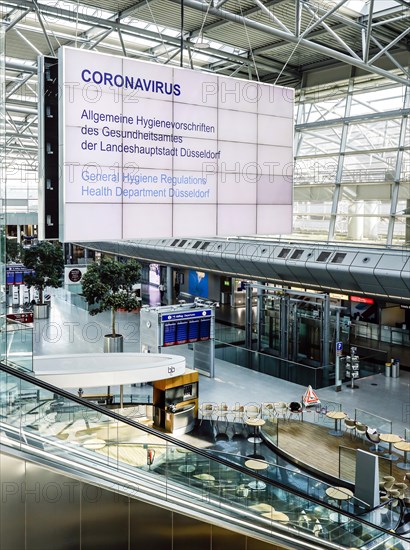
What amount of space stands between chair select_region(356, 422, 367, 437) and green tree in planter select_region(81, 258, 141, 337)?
1237 cm

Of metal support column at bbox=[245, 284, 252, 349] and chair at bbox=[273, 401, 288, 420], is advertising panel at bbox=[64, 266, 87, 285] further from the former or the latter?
chair at bbox=[273, 401, 288, 420]

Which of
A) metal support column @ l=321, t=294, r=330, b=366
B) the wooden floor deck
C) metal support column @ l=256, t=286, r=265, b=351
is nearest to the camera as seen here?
the wooden floor deck

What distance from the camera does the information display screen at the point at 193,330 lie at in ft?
76.9

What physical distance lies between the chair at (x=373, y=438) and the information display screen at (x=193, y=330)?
8595 millimetres

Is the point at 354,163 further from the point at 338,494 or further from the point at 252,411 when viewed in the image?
the point at 338,494

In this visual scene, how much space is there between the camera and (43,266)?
35.6 meters

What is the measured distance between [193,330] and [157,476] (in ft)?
50.7

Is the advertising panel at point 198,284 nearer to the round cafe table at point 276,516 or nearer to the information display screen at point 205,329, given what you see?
the information display screen at point 205,329

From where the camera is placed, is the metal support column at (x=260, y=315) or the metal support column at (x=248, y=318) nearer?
the metal support column at (x=260, y=315)

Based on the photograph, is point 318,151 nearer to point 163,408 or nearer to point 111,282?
point 111,282

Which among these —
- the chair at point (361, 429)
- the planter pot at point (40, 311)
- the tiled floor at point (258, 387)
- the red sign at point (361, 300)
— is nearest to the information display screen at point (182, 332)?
the tiled floor at point (258, 387)

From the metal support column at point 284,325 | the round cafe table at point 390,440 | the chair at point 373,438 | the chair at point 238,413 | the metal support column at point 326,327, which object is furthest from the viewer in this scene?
the metal support column at point 284,325

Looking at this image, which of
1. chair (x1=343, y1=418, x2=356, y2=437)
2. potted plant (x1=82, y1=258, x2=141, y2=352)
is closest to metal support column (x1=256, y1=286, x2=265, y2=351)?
potted plant (x1=82, y1=258, x2=141, y2=352)

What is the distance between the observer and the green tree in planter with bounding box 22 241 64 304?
35.5 meters
